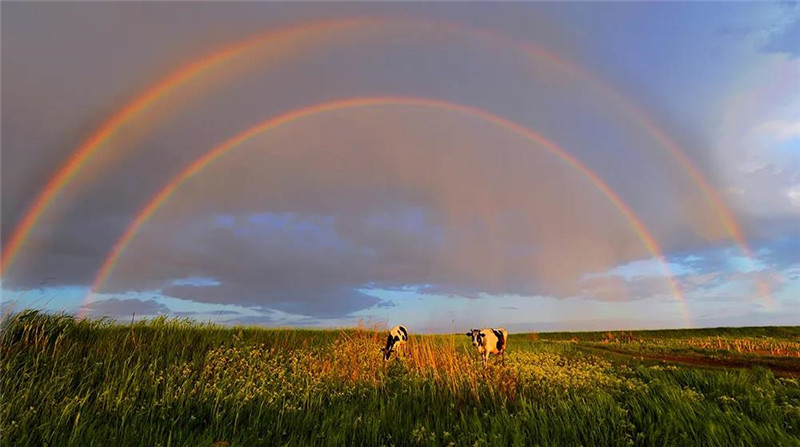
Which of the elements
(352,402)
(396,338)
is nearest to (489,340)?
(396,338)

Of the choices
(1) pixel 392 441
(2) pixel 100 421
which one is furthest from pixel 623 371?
(2) pixel 100 421

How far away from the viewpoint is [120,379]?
40.0 feet

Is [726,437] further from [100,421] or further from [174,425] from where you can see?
[100,421]

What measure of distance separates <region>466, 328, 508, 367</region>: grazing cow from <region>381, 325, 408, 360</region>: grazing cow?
391 centimetres

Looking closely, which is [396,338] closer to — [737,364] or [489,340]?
[489,340]

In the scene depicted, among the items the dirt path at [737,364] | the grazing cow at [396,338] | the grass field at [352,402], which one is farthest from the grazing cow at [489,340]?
the dirt path at [737,364]

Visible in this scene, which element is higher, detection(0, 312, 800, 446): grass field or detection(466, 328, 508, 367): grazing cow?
detection(466, 328, 508, 367): grazing cow

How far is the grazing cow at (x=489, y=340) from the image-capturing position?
22.6 m

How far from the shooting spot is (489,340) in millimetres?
23188

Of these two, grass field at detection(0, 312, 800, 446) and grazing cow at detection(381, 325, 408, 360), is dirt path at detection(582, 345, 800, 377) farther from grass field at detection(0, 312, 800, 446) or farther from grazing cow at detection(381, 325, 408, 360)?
grazing cow at detection(381, 325, 408, 360)

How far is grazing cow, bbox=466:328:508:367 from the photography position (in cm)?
2260

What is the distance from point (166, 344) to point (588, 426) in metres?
16.1

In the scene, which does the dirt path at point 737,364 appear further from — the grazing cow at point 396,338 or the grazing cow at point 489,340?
the grazing cow at point 396,338

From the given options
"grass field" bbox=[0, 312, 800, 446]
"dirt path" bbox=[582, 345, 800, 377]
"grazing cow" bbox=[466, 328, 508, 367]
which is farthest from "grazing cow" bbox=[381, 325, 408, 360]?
"dirt path" bbox=[582, 345, 800, 377]
